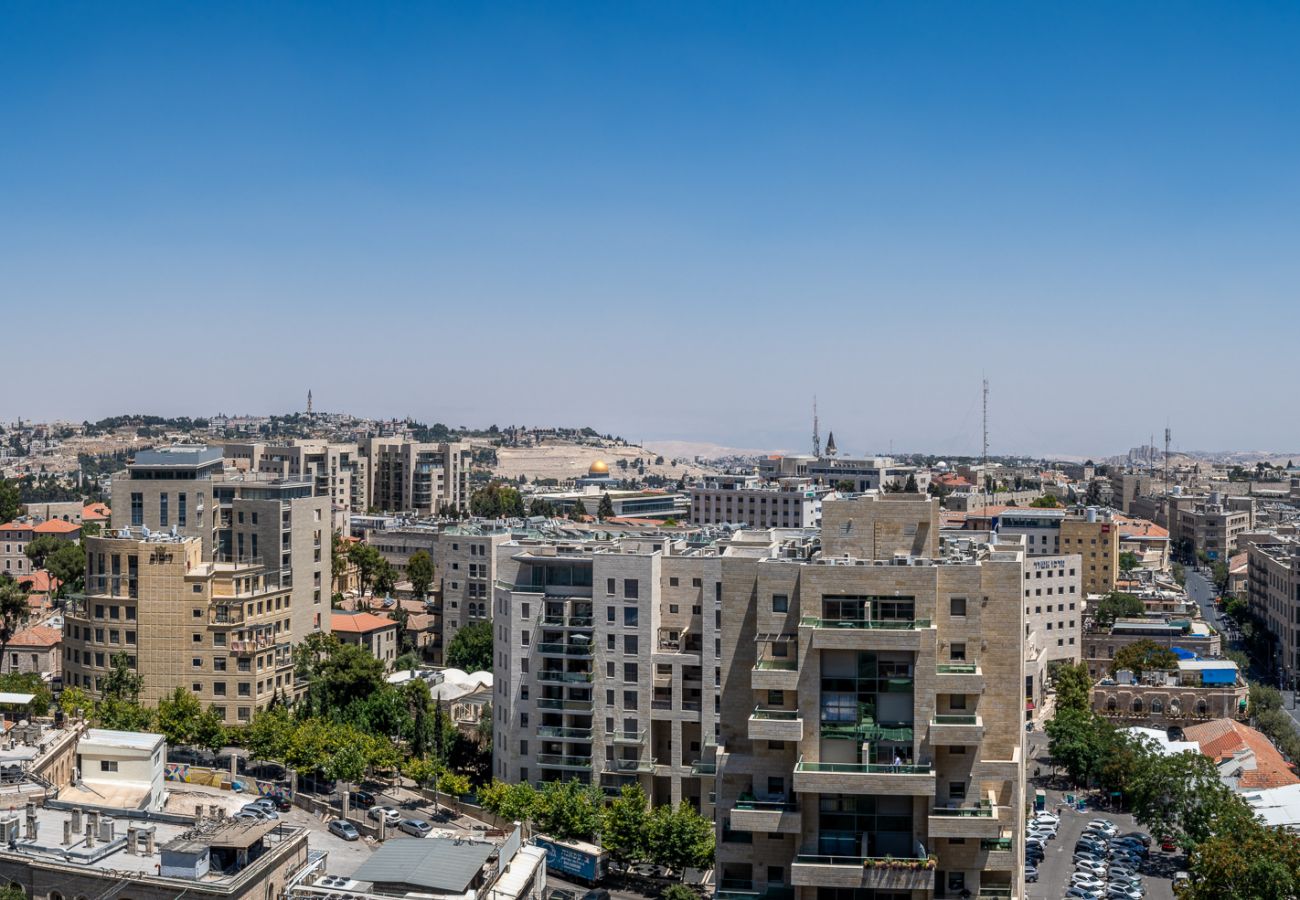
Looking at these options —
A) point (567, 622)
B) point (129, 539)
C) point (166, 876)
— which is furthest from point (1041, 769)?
point (166, 876)

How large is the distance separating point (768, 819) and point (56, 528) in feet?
405

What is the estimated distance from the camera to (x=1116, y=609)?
108750 mm

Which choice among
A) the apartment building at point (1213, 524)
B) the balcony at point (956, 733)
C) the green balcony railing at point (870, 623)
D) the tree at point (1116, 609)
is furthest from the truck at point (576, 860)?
the apartment building at point (1213, 524)

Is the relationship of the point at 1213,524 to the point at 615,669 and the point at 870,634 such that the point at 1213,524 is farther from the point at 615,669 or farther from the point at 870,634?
the point at 870,634

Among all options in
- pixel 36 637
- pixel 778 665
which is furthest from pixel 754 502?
pixel 778 665

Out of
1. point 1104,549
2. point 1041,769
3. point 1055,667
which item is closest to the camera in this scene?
point 1041,769

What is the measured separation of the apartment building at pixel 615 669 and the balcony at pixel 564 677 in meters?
0.05

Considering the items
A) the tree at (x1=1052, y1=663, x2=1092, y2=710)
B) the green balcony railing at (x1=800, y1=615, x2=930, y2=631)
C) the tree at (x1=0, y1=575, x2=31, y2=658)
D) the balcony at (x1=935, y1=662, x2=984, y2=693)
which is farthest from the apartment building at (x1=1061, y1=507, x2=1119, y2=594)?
the green balcony railing at (x1=800, y1=615, x2=930, y2=631)

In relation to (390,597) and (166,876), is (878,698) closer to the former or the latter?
(166,876)

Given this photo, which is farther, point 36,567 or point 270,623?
point 36,567

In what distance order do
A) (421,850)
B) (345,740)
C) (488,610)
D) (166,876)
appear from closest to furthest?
(166,876)
(421,850)
(345,740)
(488,610)

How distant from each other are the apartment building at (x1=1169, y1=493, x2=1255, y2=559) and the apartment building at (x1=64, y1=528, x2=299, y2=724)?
14286 centimetres

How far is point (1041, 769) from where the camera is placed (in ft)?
257

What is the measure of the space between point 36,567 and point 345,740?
83.1m
